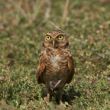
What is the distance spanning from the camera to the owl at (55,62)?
7.86 metres

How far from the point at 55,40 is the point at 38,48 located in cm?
360

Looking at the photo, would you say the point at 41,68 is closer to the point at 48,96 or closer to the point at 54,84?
the point at 54,84

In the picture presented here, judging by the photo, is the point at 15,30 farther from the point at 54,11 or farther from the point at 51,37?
the point at 51,37

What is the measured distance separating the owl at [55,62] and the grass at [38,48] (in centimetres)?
33

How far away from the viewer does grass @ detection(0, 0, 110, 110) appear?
824cm

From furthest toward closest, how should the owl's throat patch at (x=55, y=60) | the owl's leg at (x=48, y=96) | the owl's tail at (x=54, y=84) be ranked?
the owl's leg at (x=48, y=96) → the owl's tail at (x=54, y=84) → the owl's throat patch at (x=55, y=60)

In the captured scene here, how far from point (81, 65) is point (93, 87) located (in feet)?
4.90

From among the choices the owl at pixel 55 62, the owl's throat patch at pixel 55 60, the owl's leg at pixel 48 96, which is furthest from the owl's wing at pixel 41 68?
the owl's leg at pixel 48 96

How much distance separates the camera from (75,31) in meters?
12.9

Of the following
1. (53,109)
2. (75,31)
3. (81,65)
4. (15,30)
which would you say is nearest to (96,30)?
(75,31)

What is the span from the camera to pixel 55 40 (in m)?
7.93

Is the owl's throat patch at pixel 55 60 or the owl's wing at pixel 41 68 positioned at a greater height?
the owl's throat patch at pixel 55 60

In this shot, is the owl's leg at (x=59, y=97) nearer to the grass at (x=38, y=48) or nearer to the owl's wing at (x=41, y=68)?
the grass at (x=38, y=48)

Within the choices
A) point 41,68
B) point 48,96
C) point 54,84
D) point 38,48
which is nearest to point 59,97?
point 48,96
